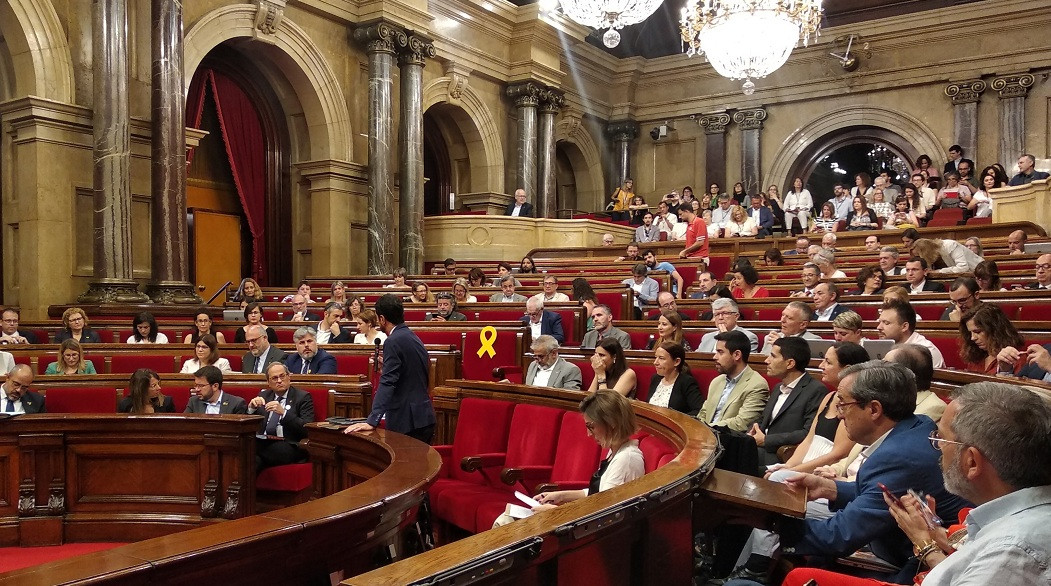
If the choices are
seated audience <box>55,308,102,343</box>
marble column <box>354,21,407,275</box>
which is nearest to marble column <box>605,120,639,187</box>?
marble column <box>354,21,407,275</box>

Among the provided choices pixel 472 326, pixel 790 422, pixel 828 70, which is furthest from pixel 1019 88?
pixel 790 422

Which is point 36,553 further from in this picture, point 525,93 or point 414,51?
point 525,93

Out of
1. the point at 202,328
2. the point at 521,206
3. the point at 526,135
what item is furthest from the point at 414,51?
the point at 202,328

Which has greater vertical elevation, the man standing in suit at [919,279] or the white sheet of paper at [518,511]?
the man standing in suit at [919,279]

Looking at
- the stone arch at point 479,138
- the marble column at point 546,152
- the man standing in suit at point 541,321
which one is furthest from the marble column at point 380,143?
the man standing in suit at point 541,321

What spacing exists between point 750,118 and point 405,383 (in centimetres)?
1324

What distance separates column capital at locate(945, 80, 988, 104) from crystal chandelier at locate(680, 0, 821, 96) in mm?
4935

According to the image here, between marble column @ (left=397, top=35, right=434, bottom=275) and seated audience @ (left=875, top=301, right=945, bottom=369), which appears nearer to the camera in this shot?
seated audience @ (left=875, top=301, right=945, bottom=369)

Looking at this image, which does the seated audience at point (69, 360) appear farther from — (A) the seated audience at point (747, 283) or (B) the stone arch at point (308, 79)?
(B) the stone arch at point (308, 79)

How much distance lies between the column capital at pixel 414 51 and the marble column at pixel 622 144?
5.69 m

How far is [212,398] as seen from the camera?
4.54 meters

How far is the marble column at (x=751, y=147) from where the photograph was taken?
50.7 feet

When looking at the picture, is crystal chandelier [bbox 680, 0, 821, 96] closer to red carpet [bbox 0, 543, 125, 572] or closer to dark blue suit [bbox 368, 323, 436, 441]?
dark blue suit [bbox 368, 323, 436, 441]

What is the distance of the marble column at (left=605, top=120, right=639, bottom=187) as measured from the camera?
55.1ft
